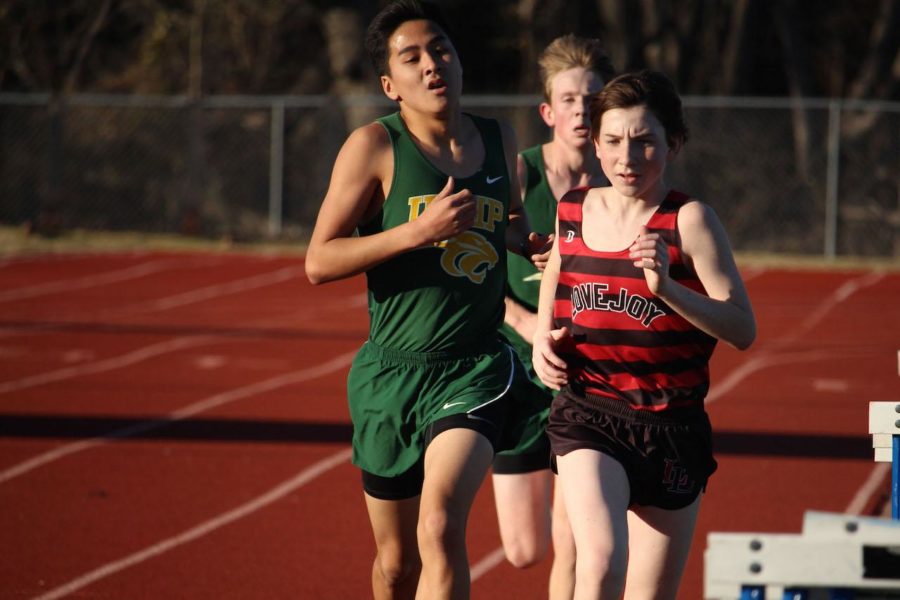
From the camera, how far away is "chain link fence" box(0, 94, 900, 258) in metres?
20.9

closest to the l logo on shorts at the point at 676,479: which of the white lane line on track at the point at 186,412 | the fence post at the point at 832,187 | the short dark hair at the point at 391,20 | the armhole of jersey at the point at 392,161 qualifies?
the armhole of jersey at the point at 392,161

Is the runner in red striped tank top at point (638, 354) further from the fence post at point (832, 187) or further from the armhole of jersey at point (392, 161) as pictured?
the fence post at point (832, 187)

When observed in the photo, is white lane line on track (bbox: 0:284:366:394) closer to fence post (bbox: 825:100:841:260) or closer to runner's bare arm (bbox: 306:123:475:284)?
runner's bare arm (bbox: 306:123:475:284)

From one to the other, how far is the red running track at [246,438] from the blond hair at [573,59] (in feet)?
7.13

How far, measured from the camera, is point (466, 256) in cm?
405

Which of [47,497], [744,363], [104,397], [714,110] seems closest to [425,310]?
[47,497]

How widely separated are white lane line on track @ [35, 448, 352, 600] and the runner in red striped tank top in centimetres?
281

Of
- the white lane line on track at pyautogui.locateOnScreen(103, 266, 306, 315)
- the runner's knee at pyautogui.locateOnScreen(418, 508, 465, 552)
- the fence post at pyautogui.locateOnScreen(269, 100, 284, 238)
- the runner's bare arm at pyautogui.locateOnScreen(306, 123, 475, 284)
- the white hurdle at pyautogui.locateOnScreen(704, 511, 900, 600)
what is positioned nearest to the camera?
the white hurdle at pyautogui.locateOnScreen(704, 511, 900, 600)

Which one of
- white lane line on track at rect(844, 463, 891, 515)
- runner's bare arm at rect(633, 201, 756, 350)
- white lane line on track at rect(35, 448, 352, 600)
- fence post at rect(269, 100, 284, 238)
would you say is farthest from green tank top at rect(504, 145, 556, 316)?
fence post at rect(269, 100, 284, 238)

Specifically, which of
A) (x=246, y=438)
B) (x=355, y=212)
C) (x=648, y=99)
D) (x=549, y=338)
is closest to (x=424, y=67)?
(x=355, y=212)

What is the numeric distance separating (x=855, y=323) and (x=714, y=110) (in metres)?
7.92

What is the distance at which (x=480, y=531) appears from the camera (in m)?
6.65

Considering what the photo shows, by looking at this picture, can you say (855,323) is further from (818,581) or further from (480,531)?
(818,581)

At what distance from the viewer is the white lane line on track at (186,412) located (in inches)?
A: 310
